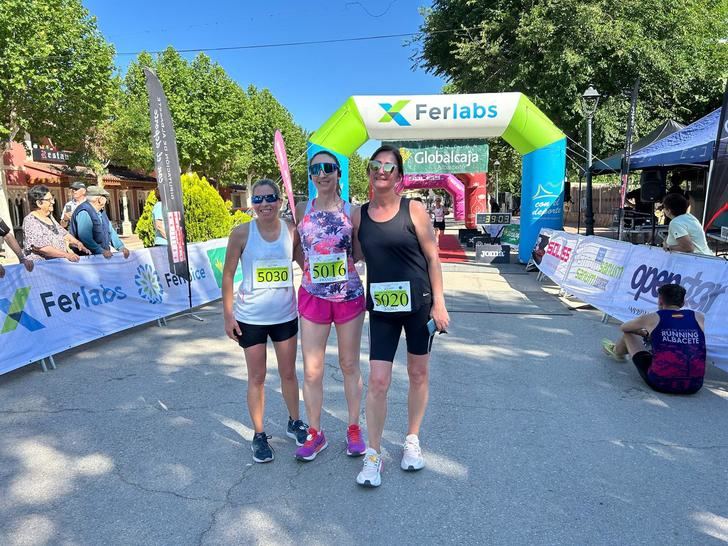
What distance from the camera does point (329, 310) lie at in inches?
116

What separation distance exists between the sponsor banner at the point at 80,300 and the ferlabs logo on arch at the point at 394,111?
541 centimetres

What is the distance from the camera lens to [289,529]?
2.49 metres

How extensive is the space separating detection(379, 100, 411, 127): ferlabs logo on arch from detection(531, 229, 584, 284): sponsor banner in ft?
12.7

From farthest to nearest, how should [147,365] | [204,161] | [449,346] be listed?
1. [204,161]
2. [449,346]
3. [147,365]

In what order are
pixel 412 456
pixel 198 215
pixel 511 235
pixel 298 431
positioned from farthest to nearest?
pixel 511 235
pixel 198 215
pixel 298 431
pixel 412 456

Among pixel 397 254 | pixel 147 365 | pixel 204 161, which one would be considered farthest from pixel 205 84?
pixel 397 254

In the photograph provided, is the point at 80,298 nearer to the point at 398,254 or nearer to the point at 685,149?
the point at 398,254

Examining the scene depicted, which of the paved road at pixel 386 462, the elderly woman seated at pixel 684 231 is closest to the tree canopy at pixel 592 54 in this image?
the elderly woman seated at pixel 684 231

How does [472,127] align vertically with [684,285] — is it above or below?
above

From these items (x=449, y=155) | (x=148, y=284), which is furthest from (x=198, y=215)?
(x=449, y=155)

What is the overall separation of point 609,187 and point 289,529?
3059cm

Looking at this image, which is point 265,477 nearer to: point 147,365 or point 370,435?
point 370,435

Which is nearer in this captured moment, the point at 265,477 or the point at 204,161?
the point at 265,477

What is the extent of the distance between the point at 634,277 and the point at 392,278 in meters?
4.68
